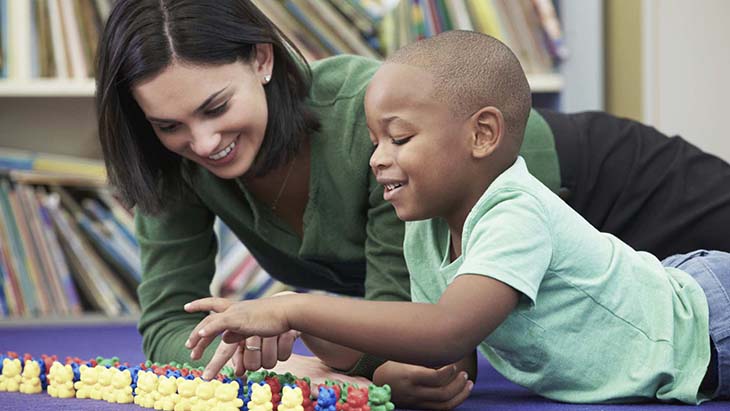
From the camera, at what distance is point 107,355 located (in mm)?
1956

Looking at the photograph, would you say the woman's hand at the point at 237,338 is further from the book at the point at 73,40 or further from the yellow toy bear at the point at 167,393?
the book at the point at 73,40

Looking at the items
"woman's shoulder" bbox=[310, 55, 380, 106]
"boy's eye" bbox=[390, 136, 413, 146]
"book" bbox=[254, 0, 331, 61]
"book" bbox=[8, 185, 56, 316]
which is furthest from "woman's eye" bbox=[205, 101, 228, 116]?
"book" bbox=[8, 185, 56, 316]

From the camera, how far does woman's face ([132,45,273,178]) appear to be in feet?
4.30

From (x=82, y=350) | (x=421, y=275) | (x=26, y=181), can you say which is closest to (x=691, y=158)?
(x=421, y=275)

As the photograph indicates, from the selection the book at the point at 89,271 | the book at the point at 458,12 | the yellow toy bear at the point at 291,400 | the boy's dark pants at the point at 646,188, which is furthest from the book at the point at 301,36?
the yellow toy bear at the point at 291,400

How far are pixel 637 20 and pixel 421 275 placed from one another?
4.79ft

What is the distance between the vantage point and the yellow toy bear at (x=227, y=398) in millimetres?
1069

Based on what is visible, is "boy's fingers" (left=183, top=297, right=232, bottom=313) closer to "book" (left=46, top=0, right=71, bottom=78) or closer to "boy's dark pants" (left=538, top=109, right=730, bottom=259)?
"boy's dark pants" (left=538, top=109, right=730, bottom=259)

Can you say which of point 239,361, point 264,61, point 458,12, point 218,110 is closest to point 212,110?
point 218,110

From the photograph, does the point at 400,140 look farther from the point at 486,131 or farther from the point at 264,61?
the point at 264,61

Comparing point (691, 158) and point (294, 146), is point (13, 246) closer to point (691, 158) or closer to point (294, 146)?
point (294, 146)

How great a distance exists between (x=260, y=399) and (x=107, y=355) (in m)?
0.98

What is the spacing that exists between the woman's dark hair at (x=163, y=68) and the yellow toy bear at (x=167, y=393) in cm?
40

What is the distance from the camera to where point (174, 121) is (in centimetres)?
134
